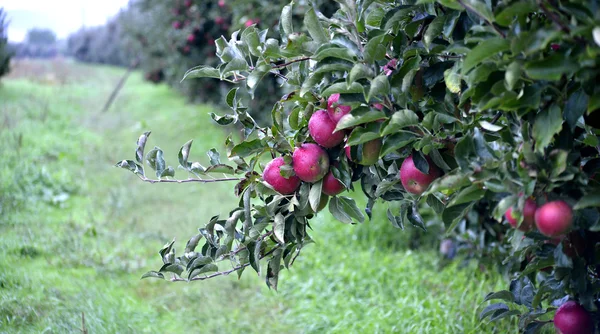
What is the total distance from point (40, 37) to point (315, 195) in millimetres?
18261

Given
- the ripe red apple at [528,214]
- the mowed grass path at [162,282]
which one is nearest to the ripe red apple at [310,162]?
the ripe red apple at [528,214]

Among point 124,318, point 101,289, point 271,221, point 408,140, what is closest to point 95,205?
point 101,289

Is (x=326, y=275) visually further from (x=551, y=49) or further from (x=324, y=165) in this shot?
(x=551, y=49)

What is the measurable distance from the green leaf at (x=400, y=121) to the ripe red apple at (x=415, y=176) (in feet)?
0.43

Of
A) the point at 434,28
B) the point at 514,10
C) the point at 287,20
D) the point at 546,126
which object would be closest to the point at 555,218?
the point at 546,126

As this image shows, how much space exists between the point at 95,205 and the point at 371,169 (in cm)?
375

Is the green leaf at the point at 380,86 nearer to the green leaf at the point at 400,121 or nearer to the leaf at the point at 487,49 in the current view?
the green leaf at the point at 400,121

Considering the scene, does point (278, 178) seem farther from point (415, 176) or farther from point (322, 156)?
point (415, 176)

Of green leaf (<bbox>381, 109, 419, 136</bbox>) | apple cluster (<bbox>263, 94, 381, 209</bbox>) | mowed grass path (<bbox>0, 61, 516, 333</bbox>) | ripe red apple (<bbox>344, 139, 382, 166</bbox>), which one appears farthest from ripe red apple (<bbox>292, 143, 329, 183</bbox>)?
mowed grass path (<bbox>0, 61, 516, 333</bbox>)

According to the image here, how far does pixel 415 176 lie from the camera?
123 cm

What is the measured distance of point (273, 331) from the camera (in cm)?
274

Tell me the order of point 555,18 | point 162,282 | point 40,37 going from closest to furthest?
point 555,18 → point 162,282 → point 40,37

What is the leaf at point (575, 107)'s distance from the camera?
999 mm

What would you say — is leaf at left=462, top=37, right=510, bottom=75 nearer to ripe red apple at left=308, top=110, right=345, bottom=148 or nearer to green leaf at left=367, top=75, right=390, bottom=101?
green leaf at left=367, top=75, right=390, bottom=101
